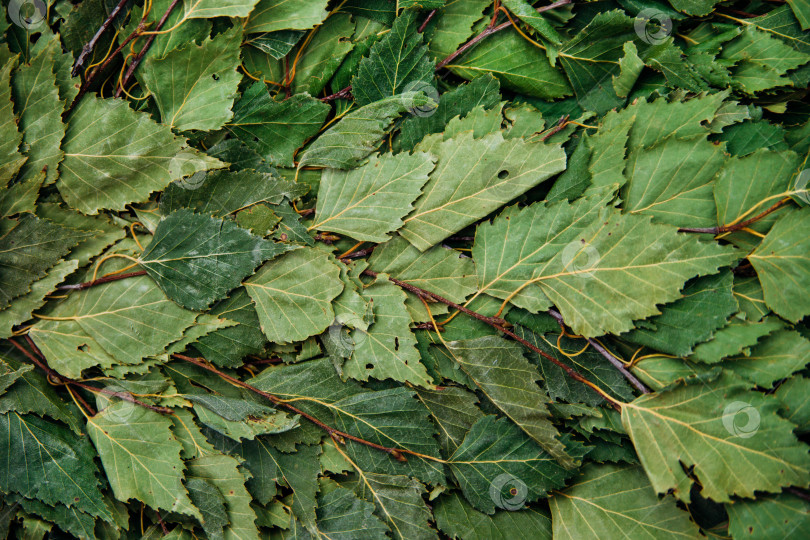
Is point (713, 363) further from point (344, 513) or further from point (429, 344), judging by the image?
point (344, 513)

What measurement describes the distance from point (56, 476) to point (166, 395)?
27 centimetres

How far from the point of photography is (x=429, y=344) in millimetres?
1004

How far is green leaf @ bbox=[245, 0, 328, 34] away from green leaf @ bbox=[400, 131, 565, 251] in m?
0.33

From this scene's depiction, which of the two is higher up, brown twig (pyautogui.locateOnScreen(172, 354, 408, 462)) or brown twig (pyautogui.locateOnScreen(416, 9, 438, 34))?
brown twig (pyautogui.locateOnScreen(416, 9, 438, 34))

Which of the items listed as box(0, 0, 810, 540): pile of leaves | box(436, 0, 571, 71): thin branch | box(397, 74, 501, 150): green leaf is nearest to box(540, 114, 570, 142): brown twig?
box(0, 0, 810, 540): pile of leaves

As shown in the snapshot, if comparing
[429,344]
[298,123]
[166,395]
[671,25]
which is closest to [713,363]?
[429,344]

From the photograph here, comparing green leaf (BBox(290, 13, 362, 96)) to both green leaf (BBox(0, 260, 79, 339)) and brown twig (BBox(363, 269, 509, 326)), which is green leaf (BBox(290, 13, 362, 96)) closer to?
brown twig (BBox(363, 269, 509, 326))

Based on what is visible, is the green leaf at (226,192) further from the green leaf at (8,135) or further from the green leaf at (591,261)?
the green leaf at (591,261)

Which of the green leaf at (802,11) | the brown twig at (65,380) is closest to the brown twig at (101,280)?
the brown twig at (65,380)

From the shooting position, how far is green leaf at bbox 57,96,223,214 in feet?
3.23

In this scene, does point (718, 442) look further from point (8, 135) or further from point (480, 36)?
point (8, 135)

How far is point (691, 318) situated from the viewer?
88 cm

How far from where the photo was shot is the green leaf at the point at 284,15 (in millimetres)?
981

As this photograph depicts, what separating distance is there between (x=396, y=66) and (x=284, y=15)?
254 millimetres
